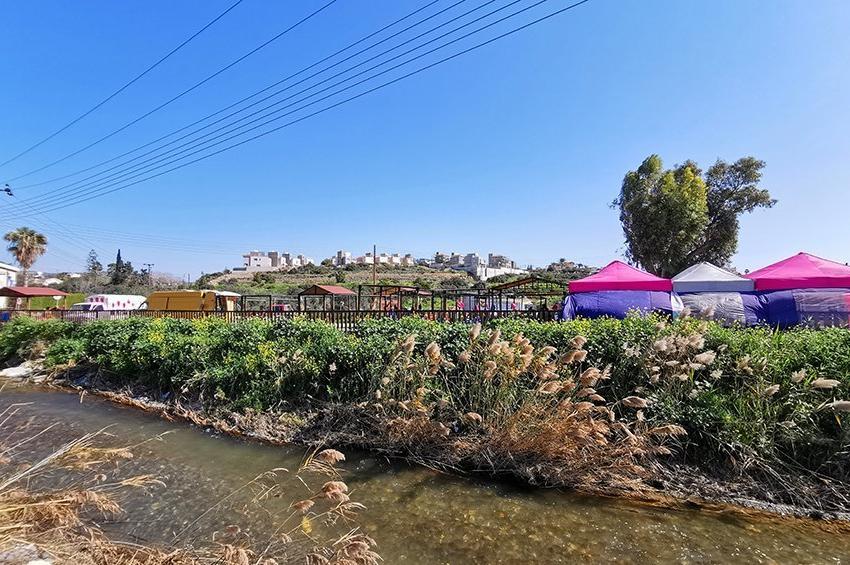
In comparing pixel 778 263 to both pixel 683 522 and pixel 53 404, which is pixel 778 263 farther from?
pixel 53 404

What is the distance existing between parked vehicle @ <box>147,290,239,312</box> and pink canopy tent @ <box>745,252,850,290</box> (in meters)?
20.3

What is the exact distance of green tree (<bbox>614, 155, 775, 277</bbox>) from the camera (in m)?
20.1

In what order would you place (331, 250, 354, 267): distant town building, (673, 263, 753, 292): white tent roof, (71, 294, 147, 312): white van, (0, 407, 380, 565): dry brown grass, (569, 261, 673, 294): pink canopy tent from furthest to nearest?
(331, 250, 354, 267): distant town building → (71, 294, 147, 312): white van → (569, 261, 673, 294): pink canopy tent → (673, 263, 753, 292): white tent roof → (0, 407, 380, 565): dry brown grass

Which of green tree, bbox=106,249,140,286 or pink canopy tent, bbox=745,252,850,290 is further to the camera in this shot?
green tree, bbox=106,249,140,286

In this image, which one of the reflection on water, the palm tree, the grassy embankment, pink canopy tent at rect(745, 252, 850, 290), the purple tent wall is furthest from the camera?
the palm tree

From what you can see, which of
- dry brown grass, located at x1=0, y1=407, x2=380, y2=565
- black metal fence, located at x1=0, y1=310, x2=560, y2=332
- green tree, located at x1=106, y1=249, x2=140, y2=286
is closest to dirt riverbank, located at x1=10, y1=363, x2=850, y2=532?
dry brown grass, located at x1=0, y1=407, x2=380, y2=565

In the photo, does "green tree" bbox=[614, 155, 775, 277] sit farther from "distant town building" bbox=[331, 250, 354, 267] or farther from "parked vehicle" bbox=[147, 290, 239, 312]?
"distant town building" bbox=[331, 250, 354, 267]

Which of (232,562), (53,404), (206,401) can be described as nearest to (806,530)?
(232,562)

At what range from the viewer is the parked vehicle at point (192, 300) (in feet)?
67.1

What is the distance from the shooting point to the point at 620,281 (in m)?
9.15

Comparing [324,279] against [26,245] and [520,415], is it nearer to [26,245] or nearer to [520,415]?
[26,245]

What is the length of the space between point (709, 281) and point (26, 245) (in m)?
44.4

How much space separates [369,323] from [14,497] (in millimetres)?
5344

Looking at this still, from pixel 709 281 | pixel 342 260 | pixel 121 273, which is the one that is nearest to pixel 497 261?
pixel 342 260
